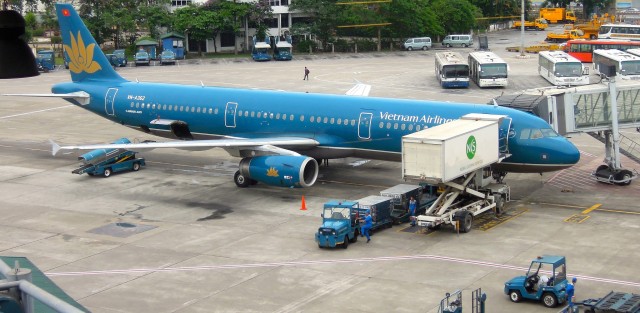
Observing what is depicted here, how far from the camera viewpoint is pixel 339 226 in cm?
3133

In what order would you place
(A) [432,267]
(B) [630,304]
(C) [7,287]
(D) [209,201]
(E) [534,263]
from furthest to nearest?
(D) [209,201] < (A) [432,267] < (E) [534,263] < (B) [630,304] < (C) [7,287]

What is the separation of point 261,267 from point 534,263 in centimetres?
923

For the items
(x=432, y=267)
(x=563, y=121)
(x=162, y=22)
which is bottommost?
(x=432, y=267)

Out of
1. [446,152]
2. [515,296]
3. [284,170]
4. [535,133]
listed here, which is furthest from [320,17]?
[515,296]

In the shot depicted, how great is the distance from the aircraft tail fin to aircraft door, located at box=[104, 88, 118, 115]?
1557mm

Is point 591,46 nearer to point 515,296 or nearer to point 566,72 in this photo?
point 566,72

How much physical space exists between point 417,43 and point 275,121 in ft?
242

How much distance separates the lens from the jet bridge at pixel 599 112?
40.3m

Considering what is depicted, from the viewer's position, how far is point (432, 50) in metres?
115

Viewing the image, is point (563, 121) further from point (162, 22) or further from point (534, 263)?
point (162, 22)

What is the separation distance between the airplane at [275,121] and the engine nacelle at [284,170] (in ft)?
0.15

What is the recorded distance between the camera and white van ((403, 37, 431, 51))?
114 metres

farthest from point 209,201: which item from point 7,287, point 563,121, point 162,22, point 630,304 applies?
point 162,22

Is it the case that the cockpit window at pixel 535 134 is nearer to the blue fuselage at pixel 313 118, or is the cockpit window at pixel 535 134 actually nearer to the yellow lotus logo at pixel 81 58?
the blue fuselage at pixel 313 118
